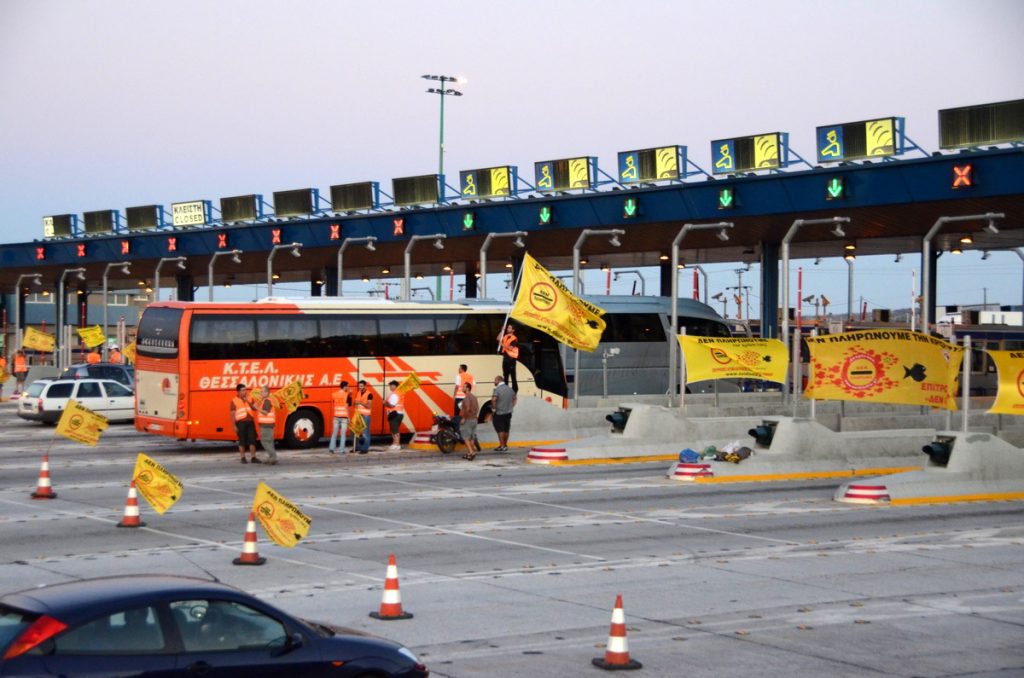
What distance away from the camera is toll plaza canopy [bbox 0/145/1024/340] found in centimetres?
3641

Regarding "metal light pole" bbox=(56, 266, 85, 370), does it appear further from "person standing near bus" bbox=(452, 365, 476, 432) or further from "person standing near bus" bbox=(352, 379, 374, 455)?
"person standing near bus" bbox=(452, 365, 476, 432)

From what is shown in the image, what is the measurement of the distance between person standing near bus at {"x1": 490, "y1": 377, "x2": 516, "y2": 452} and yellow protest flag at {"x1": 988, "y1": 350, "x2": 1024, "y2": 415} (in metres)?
11.2

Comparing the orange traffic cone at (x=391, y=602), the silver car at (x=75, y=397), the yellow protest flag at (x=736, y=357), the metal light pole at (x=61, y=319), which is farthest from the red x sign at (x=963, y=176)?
the metal light pole at (x=61, y=319)

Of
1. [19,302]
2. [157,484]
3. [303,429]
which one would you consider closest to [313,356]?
[303,429]

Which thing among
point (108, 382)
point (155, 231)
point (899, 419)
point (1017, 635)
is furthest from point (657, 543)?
point (155, 231)

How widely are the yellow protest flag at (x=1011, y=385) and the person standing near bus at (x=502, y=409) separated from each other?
11182 mm

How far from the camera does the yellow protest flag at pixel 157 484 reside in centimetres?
1911

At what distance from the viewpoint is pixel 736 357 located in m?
31.9

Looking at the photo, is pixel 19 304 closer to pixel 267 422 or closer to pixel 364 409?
pixel 364 409

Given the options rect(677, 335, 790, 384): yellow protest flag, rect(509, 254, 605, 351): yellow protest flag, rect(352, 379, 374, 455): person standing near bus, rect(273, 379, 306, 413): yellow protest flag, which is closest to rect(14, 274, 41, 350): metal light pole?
rect(273, 379, 306, 413): yellow protest flag

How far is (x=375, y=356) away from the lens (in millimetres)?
34438

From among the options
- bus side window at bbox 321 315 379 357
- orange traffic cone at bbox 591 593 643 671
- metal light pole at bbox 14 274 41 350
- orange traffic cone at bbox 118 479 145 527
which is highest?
metal light pole at bbox 14 274 41 350

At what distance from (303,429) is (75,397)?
10.6 meters

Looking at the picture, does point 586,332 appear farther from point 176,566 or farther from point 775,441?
point 176,566
